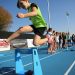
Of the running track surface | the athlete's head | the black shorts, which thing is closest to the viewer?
the athlete's head

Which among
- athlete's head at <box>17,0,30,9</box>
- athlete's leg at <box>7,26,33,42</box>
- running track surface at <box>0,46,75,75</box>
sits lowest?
running track surface at <box>0,46,75,75</box>

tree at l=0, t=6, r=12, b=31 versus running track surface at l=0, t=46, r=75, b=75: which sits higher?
tree at l=0, t=6, r=12, b=31

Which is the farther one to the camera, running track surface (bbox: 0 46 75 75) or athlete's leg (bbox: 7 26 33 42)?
running track surface (bbox: 0 46 75 75)

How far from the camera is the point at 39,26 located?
819 cm

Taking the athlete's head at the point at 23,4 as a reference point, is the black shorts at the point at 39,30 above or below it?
below

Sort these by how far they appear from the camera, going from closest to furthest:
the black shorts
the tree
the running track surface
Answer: the black shorts → the running track surface → the tree

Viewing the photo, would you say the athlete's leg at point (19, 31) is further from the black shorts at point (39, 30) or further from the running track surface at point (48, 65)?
the running track surface at point (48, 65)

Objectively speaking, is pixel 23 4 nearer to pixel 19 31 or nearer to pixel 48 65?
pixel 19 31

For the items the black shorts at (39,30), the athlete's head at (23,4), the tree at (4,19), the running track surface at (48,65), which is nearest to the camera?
the athlete's head at (23,4)

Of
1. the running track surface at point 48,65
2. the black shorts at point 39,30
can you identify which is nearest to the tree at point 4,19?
the running track surface at point 48,65

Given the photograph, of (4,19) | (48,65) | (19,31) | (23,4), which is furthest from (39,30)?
(4,19)

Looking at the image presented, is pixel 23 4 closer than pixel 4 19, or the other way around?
pixel 23 4

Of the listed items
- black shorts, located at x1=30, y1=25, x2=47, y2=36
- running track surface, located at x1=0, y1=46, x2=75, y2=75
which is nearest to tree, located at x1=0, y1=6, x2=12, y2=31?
running track surface, located at x1=0, y1=46, x2=75, y2=75

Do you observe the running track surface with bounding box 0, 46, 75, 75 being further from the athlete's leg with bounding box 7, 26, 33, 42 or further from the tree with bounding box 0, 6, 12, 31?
the tree with bounding box 0, 6, 12, 31
